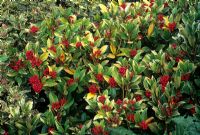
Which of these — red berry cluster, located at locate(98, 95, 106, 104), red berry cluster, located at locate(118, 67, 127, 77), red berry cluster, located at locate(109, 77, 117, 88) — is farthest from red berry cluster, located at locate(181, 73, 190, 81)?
red berry cluster, located at locate(98, 95, 106, 104)

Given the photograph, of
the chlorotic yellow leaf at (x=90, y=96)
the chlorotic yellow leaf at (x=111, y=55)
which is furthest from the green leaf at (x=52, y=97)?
the chlorotic yellow leaf at (x=111, y=55)

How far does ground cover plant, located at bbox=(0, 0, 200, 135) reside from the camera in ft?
12.6

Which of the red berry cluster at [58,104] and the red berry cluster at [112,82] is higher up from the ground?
the red berry cluster at [112,82]

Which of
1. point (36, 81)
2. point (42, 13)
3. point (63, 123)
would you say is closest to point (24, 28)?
point (42, 13)

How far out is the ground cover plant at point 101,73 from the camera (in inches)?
151

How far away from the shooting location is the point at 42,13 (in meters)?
5.27

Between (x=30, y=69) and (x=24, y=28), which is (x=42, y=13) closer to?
(x=24, y=28)

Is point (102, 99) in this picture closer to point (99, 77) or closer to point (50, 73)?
point (99, 77)

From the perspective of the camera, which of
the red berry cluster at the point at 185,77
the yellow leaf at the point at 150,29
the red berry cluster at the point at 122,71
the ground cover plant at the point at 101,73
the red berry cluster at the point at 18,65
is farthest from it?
the yellow leaf at the point at 150,29

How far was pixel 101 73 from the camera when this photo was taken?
4.21 metres

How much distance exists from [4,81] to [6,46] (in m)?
0.49

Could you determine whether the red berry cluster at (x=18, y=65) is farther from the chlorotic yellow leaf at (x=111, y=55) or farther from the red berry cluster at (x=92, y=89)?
the chlorotic yellow leaf at (x=111, y=55)

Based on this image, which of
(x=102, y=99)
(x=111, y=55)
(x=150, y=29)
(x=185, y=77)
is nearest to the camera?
(x=102, y=99)

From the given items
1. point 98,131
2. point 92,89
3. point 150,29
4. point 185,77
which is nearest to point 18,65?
point 92,89
